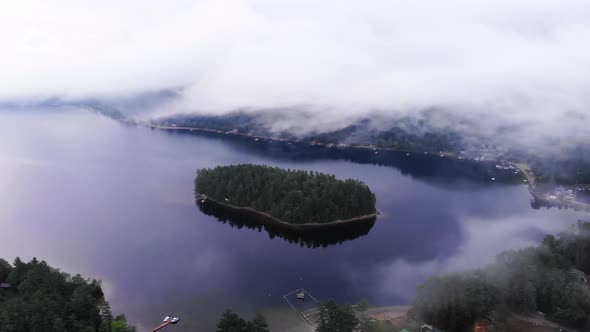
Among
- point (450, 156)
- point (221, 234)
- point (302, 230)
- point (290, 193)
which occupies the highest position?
point (450, 156)

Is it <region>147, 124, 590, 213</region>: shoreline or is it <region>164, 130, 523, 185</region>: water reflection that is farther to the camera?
<region>164, 130, 523, 185</region>: water reflection

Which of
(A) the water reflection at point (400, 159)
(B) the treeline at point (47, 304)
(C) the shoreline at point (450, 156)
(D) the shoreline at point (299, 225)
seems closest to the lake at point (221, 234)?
(A) the water reflection at point (400, 159)

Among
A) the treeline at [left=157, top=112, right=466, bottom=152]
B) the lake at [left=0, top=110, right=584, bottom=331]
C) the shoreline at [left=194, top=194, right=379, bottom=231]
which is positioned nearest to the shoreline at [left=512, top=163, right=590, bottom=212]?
the lake at [left=0, top=110, right=584, bottom=331]

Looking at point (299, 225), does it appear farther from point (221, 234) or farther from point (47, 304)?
point (47, 304)

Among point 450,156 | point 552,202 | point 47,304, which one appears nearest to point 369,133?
point 450,156

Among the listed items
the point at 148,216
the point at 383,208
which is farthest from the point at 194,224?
the point at 383,208

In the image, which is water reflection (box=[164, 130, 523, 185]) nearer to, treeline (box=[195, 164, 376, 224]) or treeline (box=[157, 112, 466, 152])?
treeline (box=[157, 112, 466, 152])

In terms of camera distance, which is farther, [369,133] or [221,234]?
[369,133]

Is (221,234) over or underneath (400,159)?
underneath
